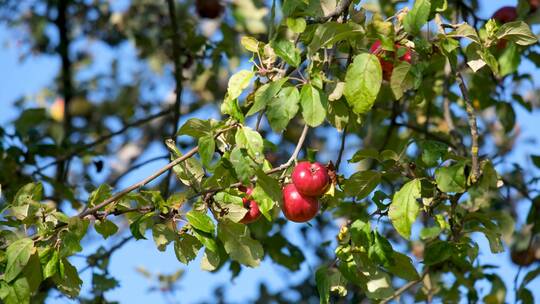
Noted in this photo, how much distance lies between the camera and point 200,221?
81.5 inches

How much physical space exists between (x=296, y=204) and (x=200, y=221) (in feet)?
0.68

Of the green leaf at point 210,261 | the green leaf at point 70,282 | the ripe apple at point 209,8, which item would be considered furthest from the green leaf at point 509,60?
the ripe apple at point 209,8

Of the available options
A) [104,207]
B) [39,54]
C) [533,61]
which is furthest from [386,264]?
[39,54]

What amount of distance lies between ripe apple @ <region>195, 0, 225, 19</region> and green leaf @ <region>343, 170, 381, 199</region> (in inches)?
95.0

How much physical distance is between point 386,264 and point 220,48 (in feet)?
4.89

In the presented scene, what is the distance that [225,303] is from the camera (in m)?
4.52

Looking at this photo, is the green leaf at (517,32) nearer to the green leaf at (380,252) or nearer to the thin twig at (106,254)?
the green leaf at (380,252)

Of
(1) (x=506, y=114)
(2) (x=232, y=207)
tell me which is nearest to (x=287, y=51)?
(2) (x=232, y=207)

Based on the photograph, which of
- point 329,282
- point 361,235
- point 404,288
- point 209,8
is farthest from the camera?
point 209,8

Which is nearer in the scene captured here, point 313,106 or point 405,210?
point 313,106

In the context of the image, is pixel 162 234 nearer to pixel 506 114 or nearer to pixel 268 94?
pixel 268 94

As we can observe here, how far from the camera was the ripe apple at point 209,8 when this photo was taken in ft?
14.8

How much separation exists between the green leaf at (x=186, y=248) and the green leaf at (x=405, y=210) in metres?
0.43

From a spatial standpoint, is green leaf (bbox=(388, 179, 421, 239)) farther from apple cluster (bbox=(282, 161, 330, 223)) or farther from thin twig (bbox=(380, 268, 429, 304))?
thin twig (bbox=(380, 268, 429, 304))
